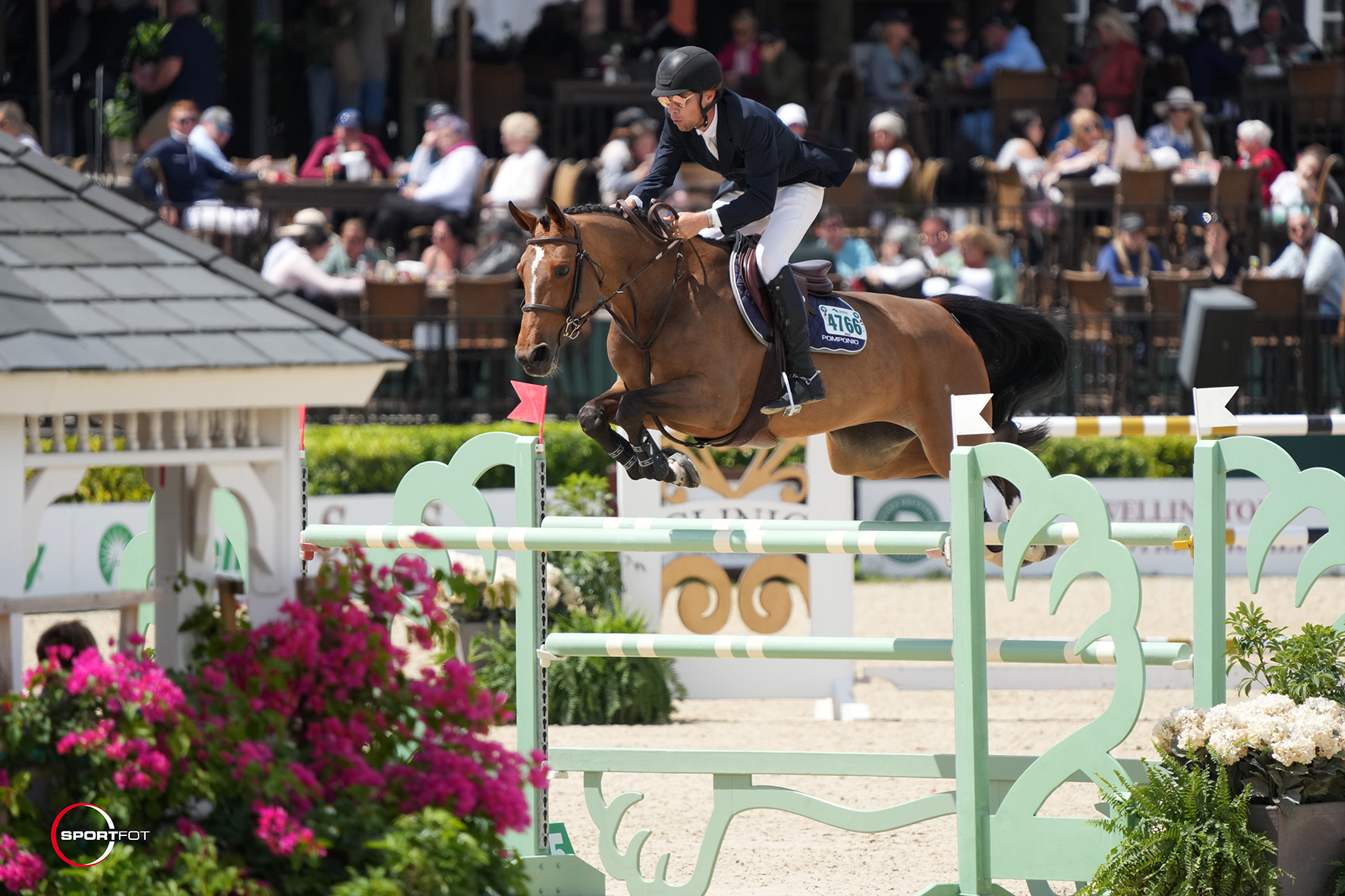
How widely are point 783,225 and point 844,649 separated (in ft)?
5.62

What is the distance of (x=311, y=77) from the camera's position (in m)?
14.0

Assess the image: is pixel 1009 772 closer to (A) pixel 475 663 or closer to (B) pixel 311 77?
(A) pixel 475 663

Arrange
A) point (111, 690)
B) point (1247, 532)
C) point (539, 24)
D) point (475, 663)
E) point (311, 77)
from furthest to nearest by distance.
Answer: point (539, 24) → point (311, 77) → point (475, 663) → point (1247, 532) → point (111, 690)

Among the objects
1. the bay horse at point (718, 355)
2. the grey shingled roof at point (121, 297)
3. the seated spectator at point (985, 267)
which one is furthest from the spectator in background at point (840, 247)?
the grey shingled roof at point (121, 297)

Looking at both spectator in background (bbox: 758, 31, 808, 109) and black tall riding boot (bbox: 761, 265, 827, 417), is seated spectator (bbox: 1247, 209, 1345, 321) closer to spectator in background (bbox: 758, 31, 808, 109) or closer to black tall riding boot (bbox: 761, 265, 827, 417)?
spectator in background (bbox: 758, 31, 808, 109)

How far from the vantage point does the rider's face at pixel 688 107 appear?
4961 mm

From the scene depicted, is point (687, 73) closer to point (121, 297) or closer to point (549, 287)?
point (549, 287)

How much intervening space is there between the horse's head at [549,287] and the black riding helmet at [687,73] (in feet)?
1.61

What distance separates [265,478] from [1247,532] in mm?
2437

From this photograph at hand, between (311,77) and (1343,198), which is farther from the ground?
(311,77)

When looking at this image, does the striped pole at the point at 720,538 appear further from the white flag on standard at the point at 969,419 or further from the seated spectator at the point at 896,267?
the seated spectator at the point at 896,267

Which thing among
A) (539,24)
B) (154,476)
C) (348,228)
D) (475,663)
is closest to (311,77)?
(539,24)

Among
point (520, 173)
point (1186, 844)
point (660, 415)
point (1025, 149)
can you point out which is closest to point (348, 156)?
point (520, 173)

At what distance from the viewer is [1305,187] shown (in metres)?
11.9
